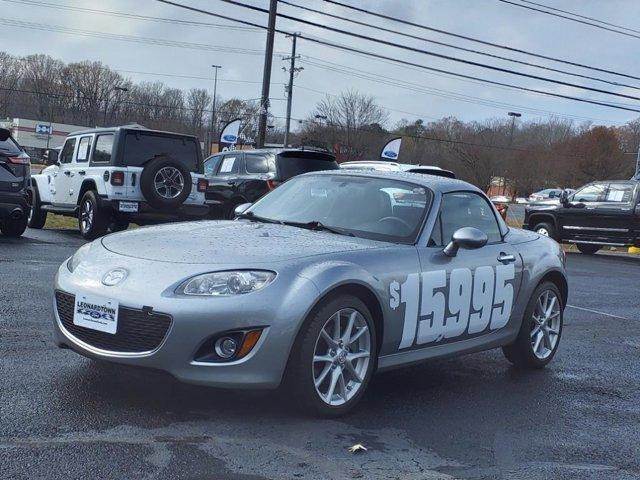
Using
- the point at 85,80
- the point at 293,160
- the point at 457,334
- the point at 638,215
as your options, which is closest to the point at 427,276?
the point at 457,334

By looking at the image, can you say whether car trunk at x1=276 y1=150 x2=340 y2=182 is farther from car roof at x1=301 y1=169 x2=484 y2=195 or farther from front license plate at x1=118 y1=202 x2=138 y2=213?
car roof at x1=301 y1=169 x2=484 y2=195

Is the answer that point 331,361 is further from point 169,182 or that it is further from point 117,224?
point 117,224

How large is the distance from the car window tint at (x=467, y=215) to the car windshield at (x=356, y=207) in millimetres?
199

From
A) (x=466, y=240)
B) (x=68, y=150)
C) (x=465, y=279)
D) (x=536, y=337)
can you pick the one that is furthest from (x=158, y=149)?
(x=466, y=240)

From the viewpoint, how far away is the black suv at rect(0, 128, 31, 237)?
11156mm

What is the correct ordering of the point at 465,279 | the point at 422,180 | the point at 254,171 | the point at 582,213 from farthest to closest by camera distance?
1. the point at 582,213
2. the point at 254,171
3. the point at 422,180
4. the point at 465,279

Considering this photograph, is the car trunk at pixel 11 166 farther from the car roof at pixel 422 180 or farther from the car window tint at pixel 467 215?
the car window tint at pixel 467 215

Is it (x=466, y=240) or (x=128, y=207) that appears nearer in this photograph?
(x=466, y=240)

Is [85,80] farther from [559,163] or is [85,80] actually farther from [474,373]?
[474,373]

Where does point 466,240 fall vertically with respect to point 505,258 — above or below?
above

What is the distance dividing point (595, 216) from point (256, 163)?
31.4 ft

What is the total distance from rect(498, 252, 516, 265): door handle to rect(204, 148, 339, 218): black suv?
900cm

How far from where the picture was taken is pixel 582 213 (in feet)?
67.1

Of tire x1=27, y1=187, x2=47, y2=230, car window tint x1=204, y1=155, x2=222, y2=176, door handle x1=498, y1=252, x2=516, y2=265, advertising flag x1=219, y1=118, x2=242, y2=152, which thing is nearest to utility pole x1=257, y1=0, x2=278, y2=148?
advertising flag x1=219, y1=118, x2=242, y2=152
